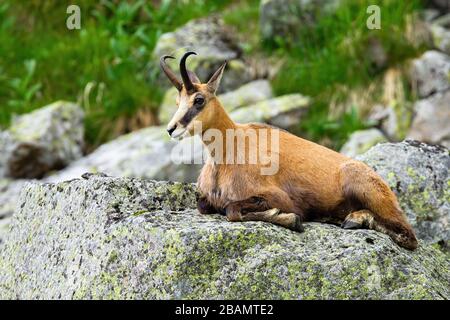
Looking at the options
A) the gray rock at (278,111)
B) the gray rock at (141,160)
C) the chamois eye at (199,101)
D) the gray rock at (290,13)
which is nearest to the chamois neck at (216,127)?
the chamois eye at (199,101)

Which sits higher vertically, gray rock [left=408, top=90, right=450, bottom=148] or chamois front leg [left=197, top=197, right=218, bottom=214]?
chamois front leg [left=197, top=197, right=218, bottom=214]

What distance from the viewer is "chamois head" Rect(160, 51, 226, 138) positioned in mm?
8060

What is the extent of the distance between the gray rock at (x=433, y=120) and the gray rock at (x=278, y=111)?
8.28 ft

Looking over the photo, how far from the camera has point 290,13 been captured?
20.3m

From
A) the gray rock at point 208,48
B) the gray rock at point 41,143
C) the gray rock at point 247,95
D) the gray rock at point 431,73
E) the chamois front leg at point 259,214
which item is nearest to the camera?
the chamois front leg at point 259,214

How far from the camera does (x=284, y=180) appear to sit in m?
8.56

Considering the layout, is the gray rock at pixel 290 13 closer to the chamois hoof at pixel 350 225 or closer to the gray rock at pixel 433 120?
the gray rock at pixel 433 120

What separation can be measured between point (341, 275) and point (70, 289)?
249 cm

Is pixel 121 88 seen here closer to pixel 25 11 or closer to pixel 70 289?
pixel 25 11

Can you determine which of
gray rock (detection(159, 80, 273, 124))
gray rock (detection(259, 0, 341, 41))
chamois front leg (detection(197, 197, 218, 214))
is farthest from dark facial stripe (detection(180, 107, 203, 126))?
gray rock (detection(259, 0, 341, 41))

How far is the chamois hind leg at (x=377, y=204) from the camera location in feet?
27.9

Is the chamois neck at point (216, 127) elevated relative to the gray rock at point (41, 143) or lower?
elevated

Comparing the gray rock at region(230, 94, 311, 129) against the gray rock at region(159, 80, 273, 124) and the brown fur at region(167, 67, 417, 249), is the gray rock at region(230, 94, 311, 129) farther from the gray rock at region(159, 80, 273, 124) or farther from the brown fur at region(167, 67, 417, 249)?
the brown fur at region(167, 67, 417, 249)
